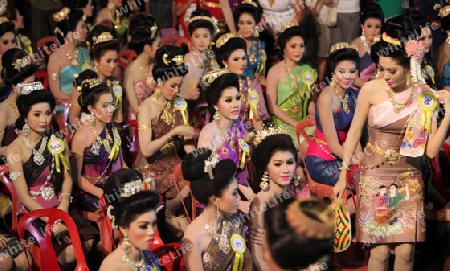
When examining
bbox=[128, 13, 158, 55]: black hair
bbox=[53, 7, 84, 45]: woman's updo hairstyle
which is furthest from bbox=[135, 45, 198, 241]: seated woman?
bbox=[53, 7, 84, 45]: woman's updo hairstyle

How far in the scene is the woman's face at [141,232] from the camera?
3.46 metres

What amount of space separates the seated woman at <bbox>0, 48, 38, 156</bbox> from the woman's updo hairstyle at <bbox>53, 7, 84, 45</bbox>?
4.42ft

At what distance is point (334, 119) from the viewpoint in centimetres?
519

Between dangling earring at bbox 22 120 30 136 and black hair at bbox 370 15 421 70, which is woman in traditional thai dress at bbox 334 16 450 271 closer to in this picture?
black hair at bbox 370 15 421 70

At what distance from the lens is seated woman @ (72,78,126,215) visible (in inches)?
186

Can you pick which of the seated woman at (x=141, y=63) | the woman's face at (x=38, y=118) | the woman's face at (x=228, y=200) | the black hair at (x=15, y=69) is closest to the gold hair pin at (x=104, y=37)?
the seated woman at (x=141, y=63)

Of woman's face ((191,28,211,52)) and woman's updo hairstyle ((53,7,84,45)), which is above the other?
woman's updo hairstyle ((53,7,84,45))

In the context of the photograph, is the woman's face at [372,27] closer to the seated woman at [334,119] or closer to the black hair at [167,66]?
the seated woman at [334,119]

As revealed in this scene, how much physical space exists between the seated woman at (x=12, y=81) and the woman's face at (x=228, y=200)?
202 centimetres

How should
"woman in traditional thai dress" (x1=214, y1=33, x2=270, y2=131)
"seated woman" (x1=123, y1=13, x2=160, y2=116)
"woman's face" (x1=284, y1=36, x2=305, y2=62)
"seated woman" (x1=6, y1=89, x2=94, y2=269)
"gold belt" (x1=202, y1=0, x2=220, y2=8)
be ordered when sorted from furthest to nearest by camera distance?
"gold belt" (x1=202, y1=0, x2=220, y2=8), "seated woman" (x1=123, y1=13, x2=160, y2=116), "woman's face" (x1=284, y1=36, x2=305, y2=62), "woman in traditional thai dress" (x1=214, y1=33, x2=270, y2=131), "seated woman" (x1=6, y1=89, x2=94, y2=269)

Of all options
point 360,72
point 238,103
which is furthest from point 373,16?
point 238,103

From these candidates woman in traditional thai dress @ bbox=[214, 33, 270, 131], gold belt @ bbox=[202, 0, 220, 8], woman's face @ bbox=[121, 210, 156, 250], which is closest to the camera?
woman's face @ bbox=[121, 210, 156, 250]

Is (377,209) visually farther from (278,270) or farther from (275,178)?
(278,270)

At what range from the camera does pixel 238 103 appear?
4.79m
